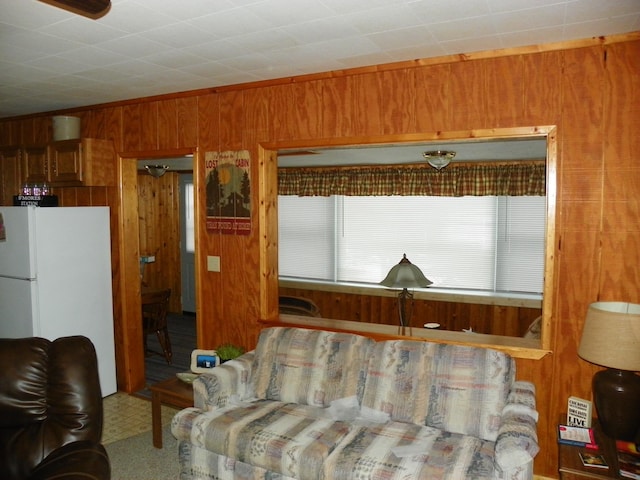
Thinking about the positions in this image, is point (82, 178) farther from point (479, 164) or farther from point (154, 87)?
point (479, 164)

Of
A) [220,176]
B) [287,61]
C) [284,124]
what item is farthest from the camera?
[220,176]

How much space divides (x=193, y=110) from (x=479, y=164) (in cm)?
344

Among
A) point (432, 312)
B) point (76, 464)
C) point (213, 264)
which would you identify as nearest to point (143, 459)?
point (213, 264)

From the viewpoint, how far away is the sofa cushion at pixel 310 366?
2988 mm

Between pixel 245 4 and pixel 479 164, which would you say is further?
pixel 479 164

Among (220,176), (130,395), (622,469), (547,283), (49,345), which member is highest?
(220,176)

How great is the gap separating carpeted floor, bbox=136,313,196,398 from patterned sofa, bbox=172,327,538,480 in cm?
177

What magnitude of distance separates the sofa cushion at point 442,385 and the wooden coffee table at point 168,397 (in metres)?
1.15

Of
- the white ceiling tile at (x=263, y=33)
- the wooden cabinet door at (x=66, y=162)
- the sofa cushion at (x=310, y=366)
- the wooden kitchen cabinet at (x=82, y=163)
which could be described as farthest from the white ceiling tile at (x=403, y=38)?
the wooden cabinet door at (x=66, y=162)

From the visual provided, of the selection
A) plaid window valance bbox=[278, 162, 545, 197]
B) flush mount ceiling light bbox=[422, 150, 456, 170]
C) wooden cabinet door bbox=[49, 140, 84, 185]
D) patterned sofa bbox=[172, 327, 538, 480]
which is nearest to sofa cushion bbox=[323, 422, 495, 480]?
patterned sofa bbox=[172, 327, 538, 480]

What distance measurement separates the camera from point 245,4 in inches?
86.7

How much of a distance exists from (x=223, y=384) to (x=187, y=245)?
513 centimetres

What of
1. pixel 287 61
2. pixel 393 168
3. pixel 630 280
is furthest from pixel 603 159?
pixel 393 168

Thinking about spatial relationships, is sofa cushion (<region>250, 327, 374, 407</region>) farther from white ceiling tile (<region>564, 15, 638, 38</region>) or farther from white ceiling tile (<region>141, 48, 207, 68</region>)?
white ceiling tile (<region>564, 15, 638, 38</region>)
